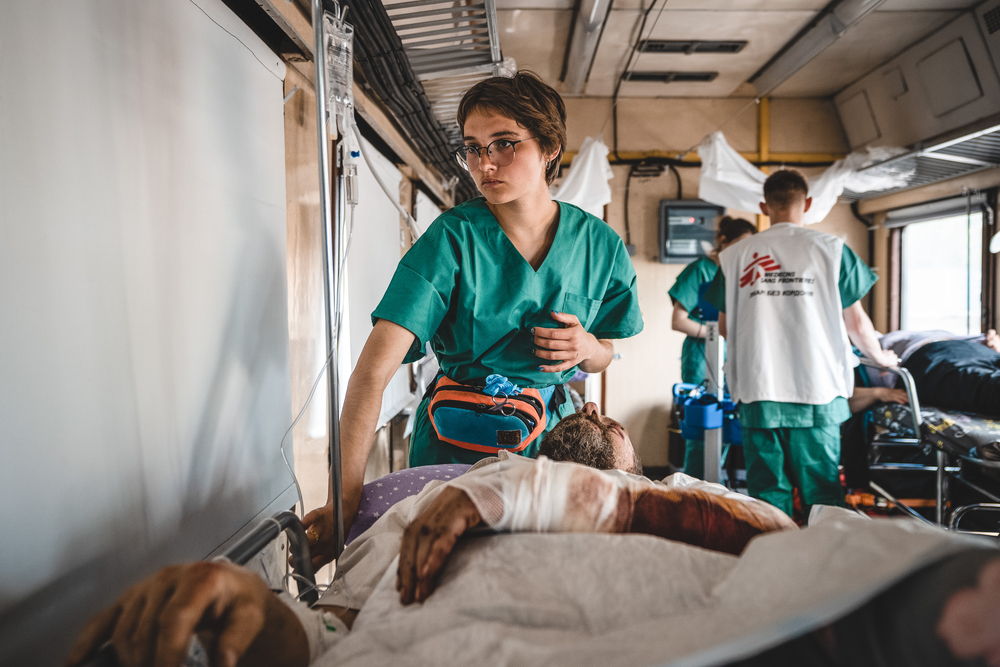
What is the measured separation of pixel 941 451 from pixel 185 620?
3.43m

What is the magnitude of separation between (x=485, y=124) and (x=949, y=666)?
1.29 m

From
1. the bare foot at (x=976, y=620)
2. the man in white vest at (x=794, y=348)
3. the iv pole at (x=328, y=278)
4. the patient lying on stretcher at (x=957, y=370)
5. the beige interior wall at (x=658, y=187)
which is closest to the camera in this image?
the bare foot at (x=976, y=620)

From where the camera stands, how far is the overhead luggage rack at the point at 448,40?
2062 millimetres

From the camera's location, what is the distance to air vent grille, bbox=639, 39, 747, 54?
429 cm

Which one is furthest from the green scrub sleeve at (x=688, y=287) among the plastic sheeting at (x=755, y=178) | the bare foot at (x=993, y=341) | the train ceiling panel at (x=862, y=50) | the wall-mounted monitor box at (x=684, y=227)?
the train ceiling panel at (x=862, y=50)

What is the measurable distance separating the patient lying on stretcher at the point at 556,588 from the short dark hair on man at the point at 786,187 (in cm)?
242

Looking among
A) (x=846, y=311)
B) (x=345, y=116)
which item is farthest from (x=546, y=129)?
(x=846, y=311)

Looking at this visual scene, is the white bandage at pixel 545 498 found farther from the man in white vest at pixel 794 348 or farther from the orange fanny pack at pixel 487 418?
the man in white vest at pixel 794 348

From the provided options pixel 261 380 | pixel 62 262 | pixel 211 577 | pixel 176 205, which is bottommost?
pixel 211 577

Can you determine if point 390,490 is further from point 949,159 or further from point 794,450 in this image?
point 949,159

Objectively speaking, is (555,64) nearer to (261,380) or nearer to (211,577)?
(261,380)

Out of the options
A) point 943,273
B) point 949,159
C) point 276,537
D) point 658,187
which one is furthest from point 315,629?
point 943,273

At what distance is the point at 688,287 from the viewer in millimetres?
4371

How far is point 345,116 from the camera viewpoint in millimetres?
1664
